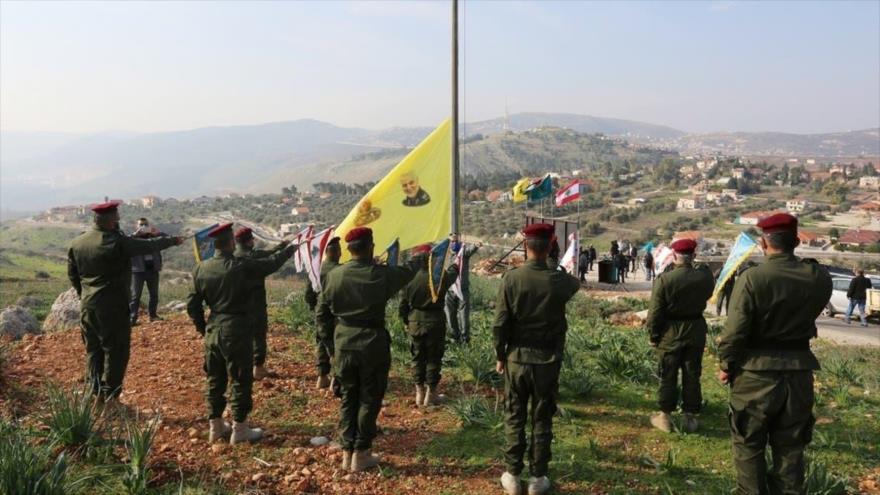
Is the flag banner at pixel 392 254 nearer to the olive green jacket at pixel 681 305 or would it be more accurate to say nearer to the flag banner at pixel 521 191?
the olive green jacket at pixel 681 305

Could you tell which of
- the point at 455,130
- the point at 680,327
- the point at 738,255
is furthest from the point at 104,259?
the point at 738,255

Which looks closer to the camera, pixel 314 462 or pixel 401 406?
pixel 314 462

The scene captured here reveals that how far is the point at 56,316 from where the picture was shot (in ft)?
37.2

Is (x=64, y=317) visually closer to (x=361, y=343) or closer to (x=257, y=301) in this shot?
(x=257, y=301)

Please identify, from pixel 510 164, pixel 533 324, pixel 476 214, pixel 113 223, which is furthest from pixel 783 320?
pixel 510 164

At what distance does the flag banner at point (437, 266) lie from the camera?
6.47 m

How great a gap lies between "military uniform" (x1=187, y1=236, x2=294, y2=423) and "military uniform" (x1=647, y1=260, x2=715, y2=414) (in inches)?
160

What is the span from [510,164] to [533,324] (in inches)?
7718

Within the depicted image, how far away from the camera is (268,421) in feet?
21.4

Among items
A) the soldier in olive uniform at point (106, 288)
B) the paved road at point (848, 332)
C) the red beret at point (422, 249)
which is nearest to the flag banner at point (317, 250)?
the red beret at point (422, 249)

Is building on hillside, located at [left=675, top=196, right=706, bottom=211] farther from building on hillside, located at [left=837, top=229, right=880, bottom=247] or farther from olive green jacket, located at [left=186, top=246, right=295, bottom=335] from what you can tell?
olive green jacket, located at [left=186, top=246, right=295, bottom=335]

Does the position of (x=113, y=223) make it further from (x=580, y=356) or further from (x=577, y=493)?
(x=580, y=356)

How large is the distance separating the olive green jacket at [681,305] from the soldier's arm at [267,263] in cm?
383

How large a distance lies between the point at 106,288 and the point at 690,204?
8519 cm
